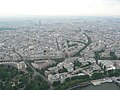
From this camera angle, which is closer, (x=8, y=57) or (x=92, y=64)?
(x=92, y=64)

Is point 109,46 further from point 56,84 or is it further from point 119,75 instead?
point 56,84

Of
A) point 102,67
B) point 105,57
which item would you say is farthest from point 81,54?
point 102,67

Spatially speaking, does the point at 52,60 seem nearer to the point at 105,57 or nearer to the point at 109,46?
the point at 105,57

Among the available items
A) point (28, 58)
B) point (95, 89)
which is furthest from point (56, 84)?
point (28, 58)

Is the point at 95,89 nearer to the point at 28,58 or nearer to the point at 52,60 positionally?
the point at 52,60

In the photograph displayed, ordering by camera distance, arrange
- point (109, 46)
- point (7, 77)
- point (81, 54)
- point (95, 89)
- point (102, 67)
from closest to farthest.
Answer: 1. point (95, 89)
2. point (7, 77)
3. point (102, 67)
4. point (81, 54)
5. point (109, 46)

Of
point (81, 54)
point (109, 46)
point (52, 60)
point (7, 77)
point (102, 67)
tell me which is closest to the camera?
point (7, 77)

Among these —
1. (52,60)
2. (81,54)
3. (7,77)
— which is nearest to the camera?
(7,77)

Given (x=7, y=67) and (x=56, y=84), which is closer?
(x=56, y=84)

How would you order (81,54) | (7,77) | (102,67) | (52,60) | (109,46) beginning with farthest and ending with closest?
(109,46), (81,54), (52,60), (102,67), (7,77)
